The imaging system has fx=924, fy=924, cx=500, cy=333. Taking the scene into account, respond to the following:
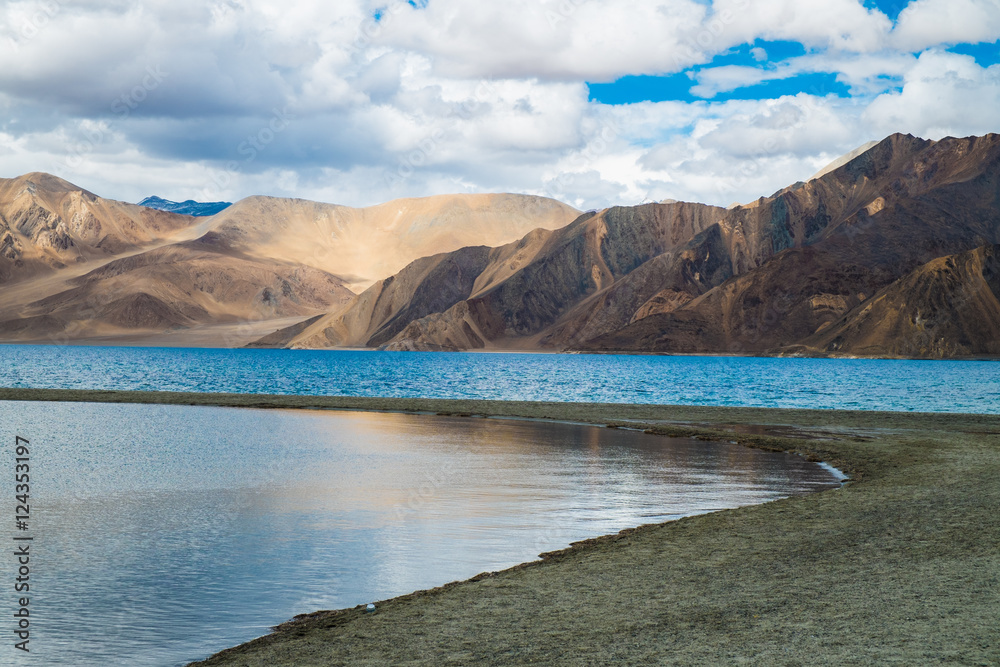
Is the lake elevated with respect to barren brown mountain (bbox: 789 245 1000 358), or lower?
lower

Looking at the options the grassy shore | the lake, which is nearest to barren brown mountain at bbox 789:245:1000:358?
the lake

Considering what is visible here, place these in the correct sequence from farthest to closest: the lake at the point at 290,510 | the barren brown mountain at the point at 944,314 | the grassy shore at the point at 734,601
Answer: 1. the barren brown mountain at the point at 944,314
2. the lake at the point at 290,510
3. the grassy shore at the point at 734,601

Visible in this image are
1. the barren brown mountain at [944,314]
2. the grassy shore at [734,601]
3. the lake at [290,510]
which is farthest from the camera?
the barren brown mountain at [944,314]

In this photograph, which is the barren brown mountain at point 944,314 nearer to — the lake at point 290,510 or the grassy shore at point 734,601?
the lake at point 290,510

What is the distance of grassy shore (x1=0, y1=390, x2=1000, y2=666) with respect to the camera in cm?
969

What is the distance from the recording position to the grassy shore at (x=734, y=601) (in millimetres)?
9688

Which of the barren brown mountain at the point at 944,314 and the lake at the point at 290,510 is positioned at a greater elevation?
the barren brown mountain at the point at 944,314

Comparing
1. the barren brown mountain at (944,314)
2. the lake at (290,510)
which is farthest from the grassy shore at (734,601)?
the barren brown mountain at (944,314)

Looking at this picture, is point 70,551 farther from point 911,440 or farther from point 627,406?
point 627,406

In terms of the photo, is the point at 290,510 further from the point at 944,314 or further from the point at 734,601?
the point at 944,314

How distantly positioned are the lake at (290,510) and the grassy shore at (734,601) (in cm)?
121

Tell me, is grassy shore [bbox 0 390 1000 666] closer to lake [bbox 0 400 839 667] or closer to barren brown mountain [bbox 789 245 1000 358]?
lake [bbox 0 400 839 667]

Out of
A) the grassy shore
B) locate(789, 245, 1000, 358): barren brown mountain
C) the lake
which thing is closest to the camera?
the grassy shore

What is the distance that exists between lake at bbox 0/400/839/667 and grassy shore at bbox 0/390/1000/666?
1.21 meters
